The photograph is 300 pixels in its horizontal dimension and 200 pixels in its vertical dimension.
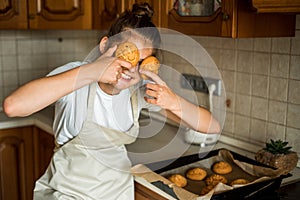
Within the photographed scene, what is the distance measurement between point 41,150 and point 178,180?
1.10 m

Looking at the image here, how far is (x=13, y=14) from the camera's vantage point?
2115 millimetres

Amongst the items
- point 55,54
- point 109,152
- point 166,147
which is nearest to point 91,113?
point 109,152

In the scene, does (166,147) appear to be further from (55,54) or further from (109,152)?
(55,54)

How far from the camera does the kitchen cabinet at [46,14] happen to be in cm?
211

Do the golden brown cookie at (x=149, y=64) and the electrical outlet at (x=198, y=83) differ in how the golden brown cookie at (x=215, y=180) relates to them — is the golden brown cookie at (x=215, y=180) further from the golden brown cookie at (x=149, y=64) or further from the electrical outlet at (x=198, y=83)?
the electrical outlet at (x=198, y=83)

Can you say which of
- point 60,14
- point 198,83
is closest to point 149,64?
point 198,83

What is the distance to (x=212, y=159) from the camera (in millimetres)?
1566

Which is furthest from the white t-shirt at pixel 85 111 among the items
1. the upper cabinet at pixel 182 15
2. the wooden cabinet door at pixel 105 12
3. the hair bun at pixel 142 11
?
the wooden cabinet door at pixel 105 12

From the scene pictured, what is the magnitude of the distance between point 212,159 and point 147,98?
1.37 feet

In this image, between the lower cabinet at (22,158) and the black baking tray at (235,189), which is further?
the lower cabinet at (22,158)

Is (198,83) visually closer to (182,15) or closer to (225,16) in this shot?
(182,15)

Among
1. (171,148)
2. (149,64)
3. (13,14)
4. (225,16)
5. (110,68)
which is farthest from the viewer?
(13,14)

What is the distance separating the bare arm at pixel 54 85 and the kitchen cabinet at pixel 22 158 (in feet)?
3.26

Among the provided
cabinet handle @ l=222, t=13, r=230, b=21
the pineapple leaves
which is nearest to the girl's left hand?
cabinet handle @ l=222, t=13, r=230, b=21
